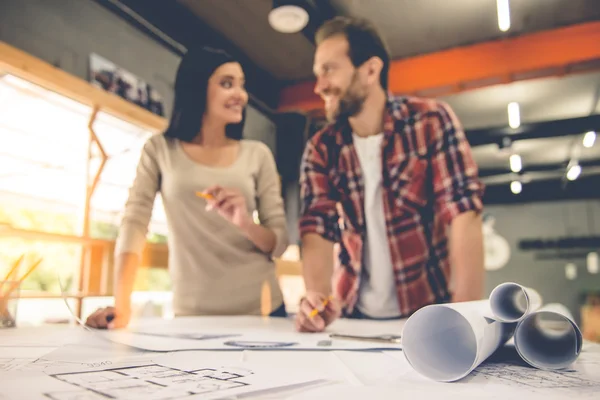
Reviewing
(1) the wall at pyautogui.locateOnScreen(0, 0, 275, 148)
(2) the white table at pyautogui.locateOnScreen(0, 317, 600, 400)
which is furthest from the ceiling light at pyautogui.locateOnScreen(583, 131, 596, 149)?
(2) the white table at pyautogui.locateOnScreen(0, 317, 600, 400)

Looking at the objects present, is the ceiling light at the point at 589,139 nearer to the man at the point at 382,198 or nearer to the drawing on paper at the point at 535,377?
the man at the point at 382,198

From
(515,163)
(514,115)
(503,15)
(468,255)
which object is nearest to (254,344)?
(468,255)

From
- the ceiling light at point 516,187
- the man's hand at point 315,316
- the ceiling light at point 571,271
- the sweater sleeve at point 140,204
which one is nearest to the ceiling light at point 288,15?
the sweater sleeve at point 140,204

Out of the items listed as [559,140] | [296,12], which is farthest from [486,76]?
[559,140]

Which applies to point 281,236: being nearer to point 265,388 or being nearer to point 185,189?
point 185,189

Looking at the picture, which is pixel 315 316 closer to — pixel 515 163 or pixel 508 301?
pixel 508 301

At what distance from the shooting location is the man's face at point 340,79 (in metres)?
1.38

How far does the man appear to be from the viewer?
3.87 ft

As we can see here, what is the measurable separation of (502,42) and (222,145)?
364 centimetres

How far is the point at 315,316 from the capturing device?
0.90 metres

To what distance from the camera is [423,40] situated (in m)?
4.12

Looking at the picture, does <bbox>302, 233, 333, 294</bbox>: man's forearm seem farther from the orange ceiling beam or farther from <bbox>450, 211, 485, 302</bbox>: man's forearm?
the orange ceiling beam

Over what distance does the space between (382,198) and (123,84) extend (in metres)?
2.72

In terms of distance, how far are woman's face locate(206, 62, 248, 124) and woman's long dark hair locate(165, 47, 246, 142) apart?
0.02 meters
